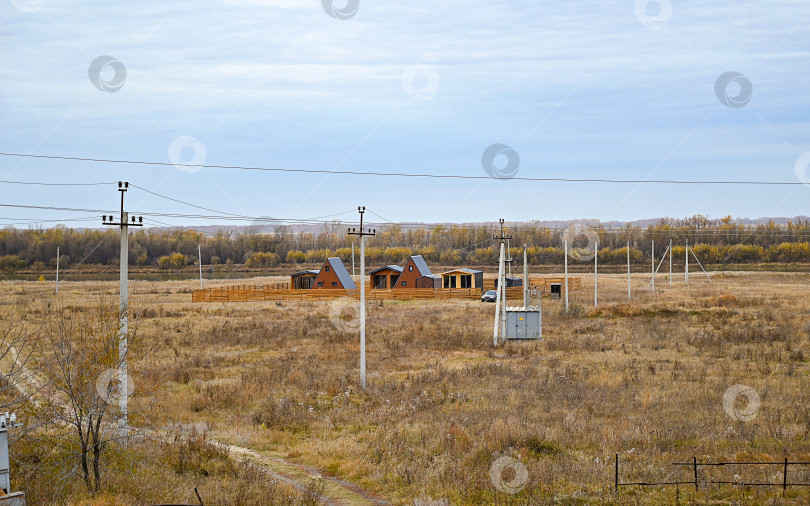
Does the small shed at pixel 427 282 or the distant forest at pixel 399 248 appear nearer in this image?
the small shed at pixel 427 282

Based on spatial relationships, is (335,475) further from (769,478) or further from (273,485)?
(769,478)

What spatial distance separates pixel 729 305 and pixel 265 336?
3398 centimetres

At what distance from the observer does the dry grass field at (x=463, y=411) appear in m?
12.8

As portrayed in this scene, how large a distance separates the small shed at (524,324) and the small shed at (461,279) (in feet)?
109

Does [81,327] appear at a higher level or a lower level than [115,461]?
higher

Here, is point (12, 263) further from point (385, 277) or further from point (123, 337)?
point (123, 337)

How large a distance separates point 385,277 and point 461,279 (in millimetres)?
8760

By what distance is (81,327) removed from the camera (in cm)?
1299

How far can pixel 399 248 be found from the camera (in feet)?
478

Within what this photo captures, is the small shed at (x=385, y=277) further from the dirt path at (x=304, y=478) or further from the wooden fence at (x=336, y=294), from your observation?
the dirt path at (x=304, y=478)

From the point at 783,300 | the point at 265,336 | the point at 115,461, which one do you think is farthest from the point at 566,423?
the point at 783,300

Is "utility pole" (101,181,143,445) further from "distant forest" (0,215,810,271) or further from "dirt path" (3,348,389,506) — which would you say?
"distant forest" (0,215,810,271)

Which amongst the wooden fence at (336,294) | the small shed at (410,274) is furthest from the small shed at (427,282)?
the wooden fence at (336,294)

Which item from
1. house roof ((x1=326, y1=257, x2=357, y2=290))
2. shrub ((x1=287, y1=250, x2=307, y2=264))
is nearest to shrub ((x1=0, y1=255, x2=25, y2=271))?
shrub ((x1=287, y1=250, x2=307, y2=264))
